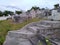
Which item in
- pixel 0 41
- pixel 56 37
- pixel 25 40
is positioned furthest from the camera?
pixel 0 41

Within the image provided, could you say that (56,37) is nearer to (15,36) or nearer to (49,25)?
(49,25)

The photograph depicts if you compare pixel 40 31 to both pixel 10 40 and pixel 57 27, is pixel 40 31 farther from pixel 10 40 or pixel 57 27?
pixel 10 40

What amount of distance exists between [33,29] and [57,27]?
426 millimetres

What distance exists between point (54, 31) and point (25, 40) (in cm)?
52

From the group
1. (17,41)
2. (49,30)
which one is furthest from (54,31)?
(17,41)

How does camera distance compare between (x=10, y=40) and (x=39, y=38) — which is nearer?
(x=39, y=38)

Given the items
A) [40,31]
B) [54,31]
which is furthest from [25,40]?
[54,31]

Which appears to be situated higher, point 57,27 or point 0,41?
point 57,27

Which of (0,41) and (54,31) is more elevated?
(54,31)

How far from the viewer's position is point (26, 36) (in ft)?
11.4

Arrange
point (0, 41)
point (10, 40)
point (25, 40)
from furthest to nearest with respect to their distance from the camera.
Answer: point (0, 41) → point (10, 40) → point (25, 40)

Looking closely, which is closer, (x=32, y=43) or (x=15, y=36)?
(x=32, y=43)

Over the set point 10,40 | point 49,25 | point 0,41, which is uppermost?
point 49,25

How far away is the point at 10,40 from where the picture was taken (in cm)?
367
